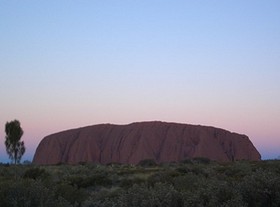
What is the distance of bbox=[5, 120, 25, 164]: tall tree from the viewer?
63781 millimetres

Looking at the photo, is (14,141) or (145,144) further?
(145,144)

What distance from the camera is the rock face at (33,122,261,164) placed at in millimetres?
91562

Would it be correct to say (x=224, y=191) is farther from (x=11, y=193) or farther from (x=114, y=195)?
(x=114, y=195)

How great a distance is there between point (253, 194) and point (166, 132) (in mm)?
86764

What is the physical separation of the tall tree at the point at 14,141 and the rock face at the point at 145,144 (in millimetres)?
27087

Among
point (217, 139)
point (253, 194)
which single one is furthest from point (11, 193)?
point (217, 139)

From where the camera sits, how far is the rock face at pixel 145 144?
3605 inches

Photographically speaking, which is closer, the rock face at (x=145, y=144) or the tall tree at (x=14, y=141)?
the tall tree at (x=14, y=141)

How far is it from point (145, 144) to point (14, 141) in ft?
118

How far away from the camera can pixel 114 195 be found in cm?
1658

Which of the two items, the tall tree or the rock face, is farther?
the rock face

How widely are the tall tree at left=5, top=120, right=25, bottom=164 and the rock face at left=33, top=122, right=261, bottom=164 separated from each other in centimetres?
2709

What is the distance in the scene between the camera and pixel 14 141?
64.2 meters

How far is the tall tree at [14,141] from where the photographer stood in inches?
2511
